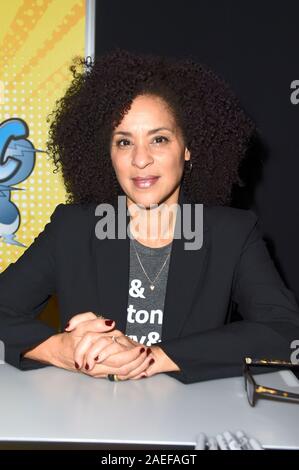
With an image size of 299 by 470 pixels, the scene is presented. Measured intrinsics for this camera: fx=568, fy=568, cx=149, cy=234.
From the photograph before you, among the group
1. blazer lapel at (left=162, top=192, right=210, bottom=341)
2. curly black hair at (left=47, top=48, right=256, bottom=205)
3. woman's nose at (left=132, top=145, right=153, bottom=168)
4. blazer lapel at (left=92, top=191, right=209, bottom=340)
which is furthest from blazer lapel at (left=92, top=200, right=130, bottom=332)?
curly black hair at (left=47, top=48, right=256, bottom=205)

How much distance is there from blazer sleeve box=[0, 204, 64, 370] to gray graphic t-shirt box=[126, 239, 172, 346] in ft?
0.86

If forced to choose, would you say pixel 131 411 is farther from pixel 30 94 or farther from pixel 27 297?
→ pixel 30 94

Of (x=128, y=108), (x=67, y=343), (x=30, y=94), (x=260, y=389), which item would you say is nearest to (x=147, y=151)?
(x=128, y=108)

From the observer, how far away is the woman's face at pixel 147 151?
5.85 feet

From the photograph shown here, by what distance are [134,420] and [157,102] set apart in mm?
1110

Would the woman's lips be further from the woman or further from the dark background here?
the dark background

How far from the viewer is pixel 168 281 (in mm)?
1740

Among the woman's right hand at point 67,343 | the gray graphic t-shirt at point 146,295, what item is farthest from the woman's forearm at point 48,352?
the gray graphic t-shirt at point 146,295

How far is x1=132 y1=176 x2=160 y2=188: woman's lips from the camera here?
1794 mm

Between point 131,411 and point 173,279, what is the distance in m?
0.67

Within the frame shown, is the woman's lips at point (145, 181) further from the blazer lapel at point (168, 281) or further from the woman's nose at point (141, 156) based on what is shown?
the blazer lapel at point (168, 281)

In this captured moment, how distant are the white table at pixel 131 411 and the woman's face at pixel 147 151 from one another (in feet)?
2.23

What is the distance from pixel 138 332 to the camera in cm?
174
